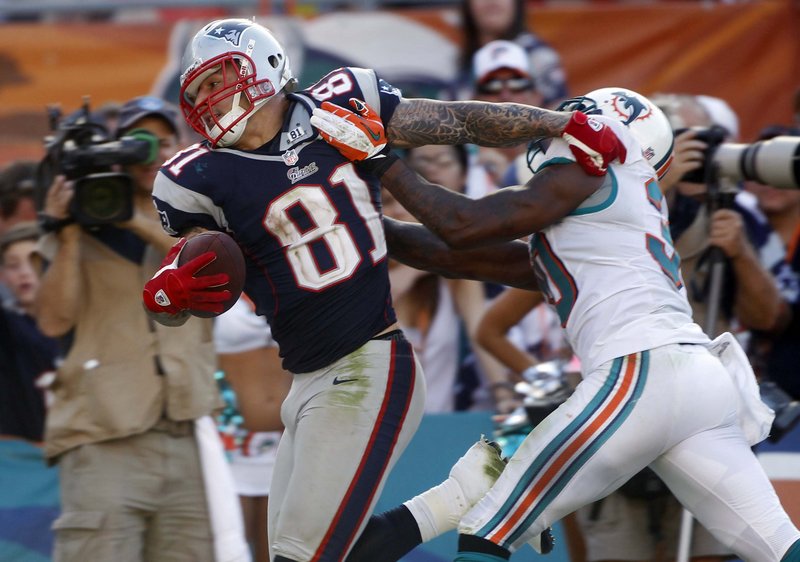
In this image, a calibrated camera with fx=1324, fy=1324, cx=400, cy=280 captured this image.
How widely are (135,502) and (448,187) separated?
85.2 inches

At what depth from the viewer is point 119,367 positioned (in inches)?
187

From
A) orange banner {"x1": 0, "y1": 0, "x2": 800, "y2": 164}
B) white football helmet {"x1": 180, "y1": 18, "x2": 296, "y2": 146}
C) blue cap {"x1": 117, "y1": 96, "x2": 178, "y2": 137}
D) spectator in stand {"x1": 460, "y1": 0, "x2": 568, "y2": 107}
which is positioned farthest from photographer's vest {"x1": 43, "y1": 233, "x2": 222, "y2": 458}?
orange banner {"x1": 0, "y1": 0, "x2": 800, "y2": 164}

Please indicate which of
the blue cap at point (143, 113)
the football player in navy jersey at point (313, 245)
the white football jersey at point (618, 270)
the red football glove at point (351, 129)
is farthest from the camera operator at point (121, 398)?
the white football jersey at point (618, 270)

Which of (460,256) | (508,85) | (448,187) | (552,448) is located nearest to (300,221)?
(460,256)

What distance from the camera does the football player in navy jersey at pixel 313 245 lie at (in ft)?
12.4

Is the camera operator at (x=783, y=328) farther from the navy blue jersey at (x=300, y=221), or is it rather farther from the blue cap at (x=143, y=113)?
the blue cap at (x=143, y=113)

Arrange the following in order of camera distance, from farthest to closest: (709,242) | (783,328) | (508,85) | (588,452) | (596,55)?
(596,55) → (508,85) → (783,328) → (709,242) → (588,452)

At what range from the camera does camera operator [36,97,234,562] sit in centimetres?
466

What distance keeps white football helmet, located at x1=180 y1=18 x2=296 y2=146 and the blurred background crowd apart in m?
0.93

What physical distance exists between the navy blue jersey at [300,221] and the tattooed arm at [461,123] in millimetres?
129

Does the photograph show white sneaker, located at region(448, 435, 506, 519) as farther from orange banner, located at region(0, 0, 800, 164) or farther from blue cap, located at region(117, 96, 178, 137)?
orange banner, located at region(0, 0, 800, 164)

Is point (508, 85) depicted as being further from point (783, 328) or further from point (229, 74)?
point (229, 74)

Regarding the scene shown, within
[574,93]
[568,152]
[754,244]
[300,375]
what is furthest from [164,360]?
[574,93]

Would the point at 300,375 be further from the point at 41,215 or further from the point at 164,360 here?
the point at 41,215
